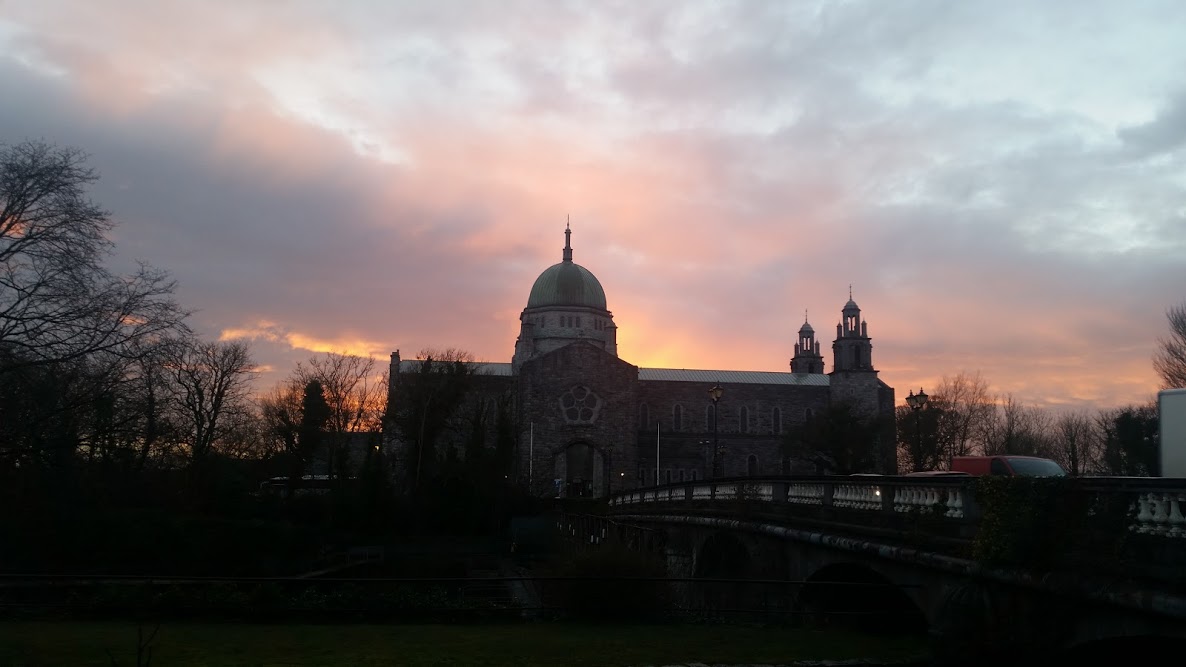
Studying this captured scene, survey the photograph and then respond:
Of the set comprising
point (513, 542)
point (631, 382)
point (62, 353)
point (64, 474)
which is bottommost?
point (513, 542)

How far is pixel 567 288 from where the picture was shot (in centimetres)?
9006

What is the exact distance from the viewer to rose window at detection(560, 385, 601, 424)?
73.6 meters

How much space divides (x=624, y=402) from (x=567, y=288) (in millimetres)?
18186

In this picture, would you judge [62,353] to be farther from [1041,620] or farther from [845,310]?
[845,310]

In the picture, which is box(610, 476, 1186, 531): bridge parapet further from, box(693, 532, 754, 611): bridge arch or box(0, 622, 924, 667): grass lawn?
box(0, 622, 924, 667): grass lawn

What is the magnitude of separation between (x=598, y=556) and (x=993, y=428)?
69347 mm

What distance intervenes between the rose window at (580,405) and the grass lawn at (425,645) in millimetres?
57407

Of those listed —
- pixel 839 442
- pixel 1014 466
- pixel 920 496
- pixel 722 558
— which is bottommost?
pixel 722 558


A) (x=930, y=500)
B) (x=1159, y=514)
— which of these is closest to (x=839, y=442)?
(x=930, y=500)

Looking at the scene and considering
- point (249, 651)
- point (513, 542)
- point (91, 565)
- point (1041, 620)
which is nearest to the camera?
point (1041, 620)

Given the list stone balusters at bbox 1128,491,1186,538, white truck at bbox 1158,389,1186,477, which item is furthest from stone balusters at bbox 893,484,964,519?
white truck at bbox 1158,389,1186,477

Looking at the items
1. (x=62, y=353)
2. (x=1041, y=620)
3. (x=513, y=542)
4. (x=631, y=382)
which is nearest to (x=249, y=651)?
(x=1041, y=620)

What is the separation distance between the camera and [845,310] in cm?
8588

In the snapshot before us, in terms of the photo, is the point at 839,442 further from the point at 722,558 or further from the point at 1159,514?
the point at 1159,514
